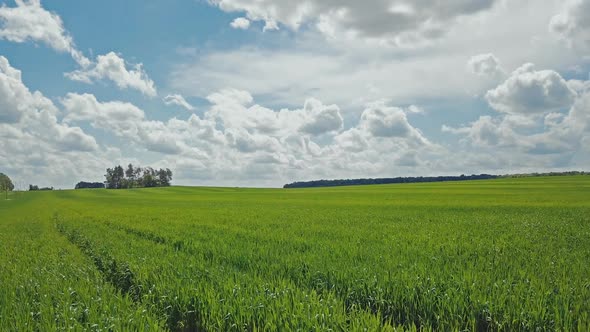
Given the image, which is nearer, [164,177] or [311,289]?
[311,289]

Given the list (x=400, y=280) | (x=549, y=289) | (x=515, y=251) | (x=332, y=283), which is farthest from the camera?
(x=515, y=251)

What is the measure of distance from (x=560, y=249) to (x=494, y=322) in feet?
27.6

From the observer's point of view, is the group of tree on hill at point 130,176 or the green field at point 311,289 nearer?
the green field at point 311,289

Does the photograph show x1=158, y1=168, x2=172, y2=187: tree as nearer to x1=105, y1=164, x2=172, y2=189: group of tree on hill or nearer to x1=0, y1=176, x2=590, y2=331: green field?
x1=105, y1=164, x2=172, y2=189: group of tree on hill

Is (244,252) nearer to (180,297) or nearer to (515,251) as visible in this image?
(180,297)

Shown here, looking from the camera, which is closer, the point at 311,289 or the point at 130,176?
the point at 311,289

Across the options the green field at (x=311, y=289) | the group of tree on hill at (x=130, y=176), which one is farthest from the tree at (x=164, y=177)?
the green field at (x=311, y=289)

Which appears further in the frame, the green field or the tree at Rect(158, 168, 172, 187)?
the tree at Rect(158, 168, 172, 187)

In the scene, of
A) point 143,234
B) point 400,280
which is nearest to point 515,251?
point 400,280

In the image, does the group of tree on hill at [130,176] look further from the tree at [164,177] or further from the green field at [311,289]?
the green field at [311,289]

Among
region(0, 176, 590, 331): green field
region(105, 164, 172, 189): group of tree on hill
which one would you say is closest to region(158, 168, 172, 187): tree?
region(105, 164, 172, 189): group of tree on hill

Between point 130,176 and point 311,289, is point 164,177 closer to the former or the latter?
point 130,176

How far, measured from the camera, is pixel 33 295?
8.05 m

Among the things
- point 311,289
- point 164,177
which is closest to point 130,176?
point 164,177
